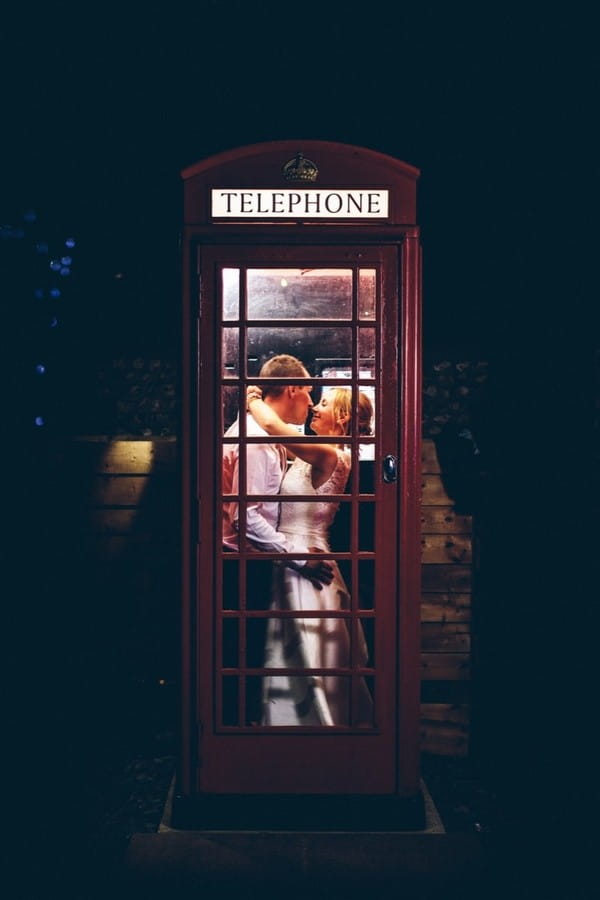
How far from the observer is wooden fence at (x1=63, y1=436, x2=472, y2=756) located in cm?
436

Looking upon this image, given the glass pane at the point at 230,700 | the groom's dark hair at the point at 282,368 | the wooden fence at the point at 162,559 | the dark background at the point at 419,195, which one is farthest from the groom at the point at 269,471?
the dark background at the point at 419,195

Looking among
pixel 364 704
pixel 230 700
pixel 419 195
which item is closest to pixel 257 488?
pixel 230 700

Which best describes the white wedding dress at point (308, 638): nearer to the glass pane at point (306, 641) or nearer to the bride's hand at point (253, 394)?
the glass pane at point (306, 641)

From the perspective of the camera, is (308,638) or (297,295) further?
(308,638)

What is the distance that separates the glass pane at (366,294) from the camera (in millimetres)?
3441

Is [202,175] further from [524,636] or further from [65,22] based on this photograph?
[524,636]

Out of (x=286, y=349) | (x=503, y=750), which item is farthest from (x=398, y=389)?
(x=503, y=750)

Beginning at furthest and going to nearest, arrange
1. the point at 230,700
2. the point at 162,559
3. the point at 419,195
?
the point at 162,559, the point at 419,195, the point at 230,700

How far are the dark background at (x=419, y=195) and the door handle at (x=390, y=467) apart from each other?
1044mm

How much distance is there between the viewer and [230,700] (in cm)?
353

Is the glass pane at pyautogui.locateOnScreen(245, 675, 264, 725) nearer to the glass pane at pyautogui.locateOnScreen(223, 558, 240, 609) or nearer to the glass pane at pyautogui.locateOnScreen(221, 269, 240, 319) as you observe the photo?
the glass pane at pyautogui.locateOnScreen(223, 558, 240, 609)

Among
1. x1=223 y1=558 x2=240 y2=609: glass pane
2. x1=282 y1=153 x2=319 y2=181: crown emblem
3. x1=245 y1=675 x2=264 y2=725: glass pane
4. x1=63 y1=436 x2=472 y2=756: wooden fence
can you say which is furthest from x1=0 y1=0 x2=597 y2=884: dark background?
x1=223 y1=558 x2=240 y2=609: glass pane

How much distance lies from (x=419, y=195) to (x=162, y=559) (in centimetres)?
251

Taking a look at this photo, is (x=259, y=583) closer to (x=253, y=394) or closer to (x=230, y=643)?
(x=230, y=643)
